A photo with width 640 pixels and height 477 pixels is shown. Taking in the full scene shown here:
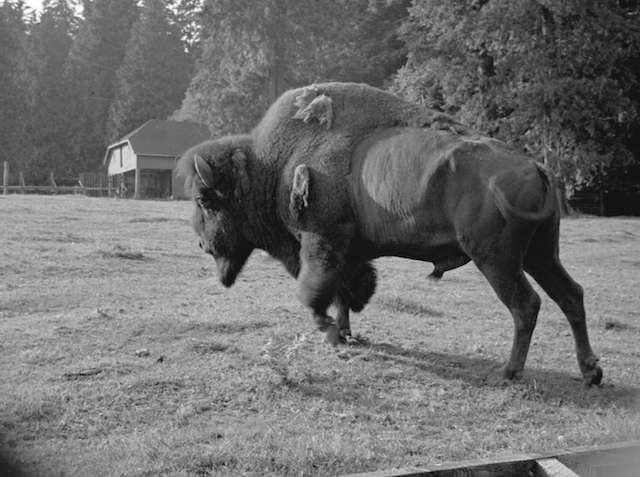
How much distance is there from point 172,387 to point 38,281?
5.02 metres

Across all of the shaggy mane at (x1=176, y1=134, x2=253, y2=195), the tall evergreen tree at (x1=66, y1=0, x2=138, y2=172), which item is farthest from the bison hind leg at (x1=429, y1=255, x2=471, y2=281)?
the tall evergreen tree at (x1=66, y1=0, x2=138, y2=172)

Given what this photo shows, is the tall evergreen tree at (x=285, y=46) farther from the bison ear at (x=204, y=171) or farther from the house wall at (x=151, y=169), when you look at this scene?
the bison ear at (x=204, y=171)

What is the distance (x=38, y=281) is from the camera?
9711 millimetres

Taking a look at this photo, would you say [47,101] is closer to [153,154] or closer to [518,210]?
[153,154]

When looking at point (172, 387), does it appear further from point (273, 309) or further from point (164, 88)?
point (164, 88)

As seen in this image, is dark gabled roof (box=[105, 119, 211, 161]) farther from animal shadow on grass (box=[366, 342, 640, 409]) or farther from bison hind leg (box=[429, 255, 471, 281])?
bison hind leg (box=[429, 255, 471, 281])

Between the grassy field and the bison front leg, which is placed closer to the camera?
the grassy field

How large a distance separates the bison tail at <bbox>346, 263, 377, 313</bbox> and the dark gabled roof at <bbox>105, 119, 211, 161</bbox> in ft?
156

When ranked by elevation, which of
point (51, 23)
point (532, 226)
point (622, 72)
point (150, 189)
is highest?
point (51, 23)

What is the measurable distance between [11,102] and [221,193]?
201 feet

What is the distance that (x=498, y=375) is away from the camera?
233 inches

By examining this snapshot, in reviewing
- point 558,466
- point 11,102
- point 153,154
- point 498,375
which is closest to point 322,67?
point 153,154

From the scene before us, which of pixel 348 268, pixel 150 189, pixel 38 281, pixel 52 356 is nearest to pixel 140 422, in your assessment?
pixel 52 356

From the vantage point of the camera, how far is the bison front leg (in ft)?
20.4
